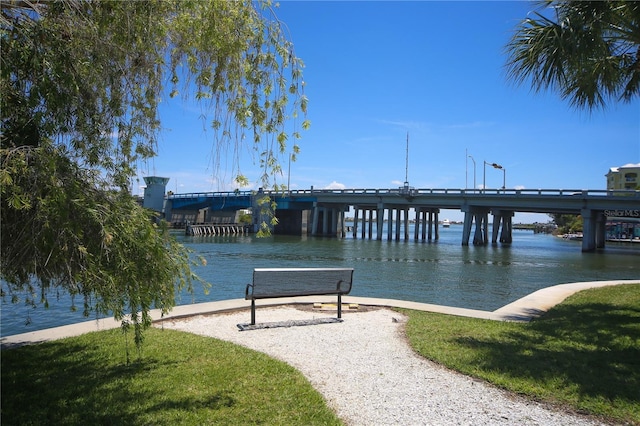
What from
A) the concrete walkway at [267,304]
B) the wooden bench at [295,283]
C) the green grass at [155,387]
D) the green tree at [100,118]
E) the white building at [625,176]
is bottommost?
the concrete walkway at [267,304]

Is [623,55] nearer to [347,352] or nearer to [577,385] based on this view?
[577,385]

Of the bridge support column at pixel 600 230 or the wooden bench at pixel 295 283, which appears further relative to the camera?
the bridge support column at pixel 600 230

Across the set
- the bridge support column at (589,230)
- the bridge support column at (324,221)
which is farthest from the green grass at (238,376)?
the bridge support column at (324,221)

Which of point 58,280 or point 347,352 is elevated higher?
point 58,280

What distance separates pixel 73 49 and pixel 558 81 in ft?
28.2

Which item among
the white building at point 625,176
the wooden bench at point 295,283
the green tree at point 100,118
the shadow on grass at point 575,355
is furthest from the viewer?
the white building at point 625,176

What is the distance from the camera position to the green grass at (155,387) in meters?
4.51

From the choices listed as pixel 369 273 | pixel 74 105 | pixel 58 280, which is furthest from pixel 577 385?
pixel 369 273

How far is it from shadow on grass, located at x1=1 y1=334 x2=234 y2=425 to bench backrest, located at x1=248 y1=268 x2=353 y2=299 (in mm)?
2637

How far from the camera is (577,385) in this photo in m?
5.51

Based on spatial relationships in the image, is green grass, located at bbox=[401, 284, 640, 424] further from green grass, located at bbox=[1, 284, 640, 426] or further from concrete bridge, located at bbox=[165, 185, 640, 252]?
concrete bridge, located at bbox=[165, 185, 640, 252]

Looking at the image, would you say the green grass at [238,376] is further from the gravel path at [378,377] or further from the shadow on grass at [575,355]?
the gravel path at [378,377]

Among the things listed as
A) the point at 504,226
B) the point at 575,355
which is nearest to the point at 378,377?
the point at 575,355

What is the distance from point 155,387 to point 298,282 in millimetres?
4034
